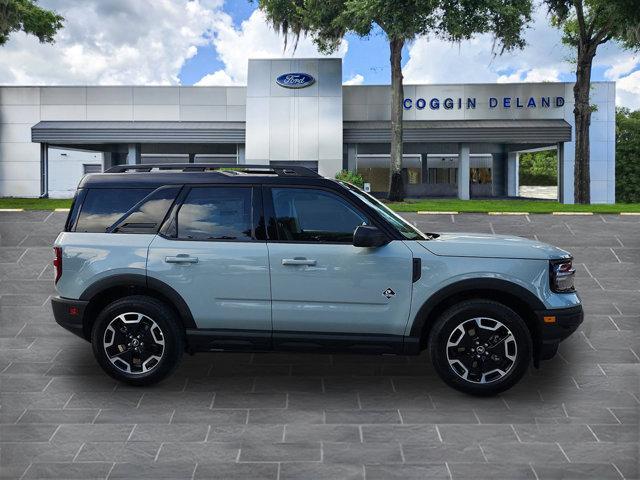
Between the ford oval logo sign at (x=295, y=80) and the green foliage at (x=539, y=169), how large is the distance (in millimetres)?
41740

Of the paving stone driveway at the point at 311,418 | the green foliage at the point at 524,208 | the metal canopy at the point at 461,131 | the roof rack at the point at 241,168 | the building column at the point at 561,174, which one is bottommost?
the paving stone driveway at the point at 311,418

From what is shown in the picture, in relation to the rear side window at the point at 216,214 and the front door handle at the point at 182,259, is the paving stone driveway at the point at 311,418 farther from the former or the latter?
the rear side window at the point at 216,214

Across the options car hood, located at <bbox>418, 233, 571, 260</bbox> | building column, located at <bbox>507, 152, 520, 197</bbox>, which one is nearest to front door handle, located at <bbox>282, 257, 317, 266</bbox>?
car hood, located at <bbox>418, 233, 571, 260</bbox>

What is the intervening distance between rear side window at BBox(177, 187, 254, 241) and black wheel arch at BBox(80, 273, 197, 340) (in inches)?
19.9

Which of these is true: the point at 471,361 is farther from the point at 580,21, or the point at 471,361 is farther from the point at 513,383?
the point at 580,21

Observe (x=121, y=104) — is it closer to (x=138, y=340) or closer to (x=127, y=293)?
(x=127, y=293)

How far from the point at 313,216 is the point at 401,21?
19437mm

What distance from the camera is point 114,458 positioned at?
4.79 metres

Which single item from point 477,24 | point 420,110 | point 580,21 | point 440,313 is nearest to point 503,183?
point 420,110

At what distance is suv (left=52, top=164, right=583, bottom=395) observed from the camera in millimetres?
6176

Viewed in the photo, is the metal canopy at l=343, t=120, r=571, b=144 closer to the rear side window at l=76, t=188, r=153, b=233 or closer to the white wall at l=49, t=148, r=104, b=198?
the white wall at l=49, t=148, r=104, b=198

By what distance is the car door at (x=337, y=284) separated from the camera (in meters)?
6.21

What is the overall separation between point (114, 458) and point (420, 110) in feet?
111

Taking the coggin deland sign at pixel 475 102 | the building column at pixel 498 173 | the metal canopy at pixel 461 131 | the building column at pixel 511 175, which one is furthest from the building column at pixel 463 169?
the building column at pixel 498 173
